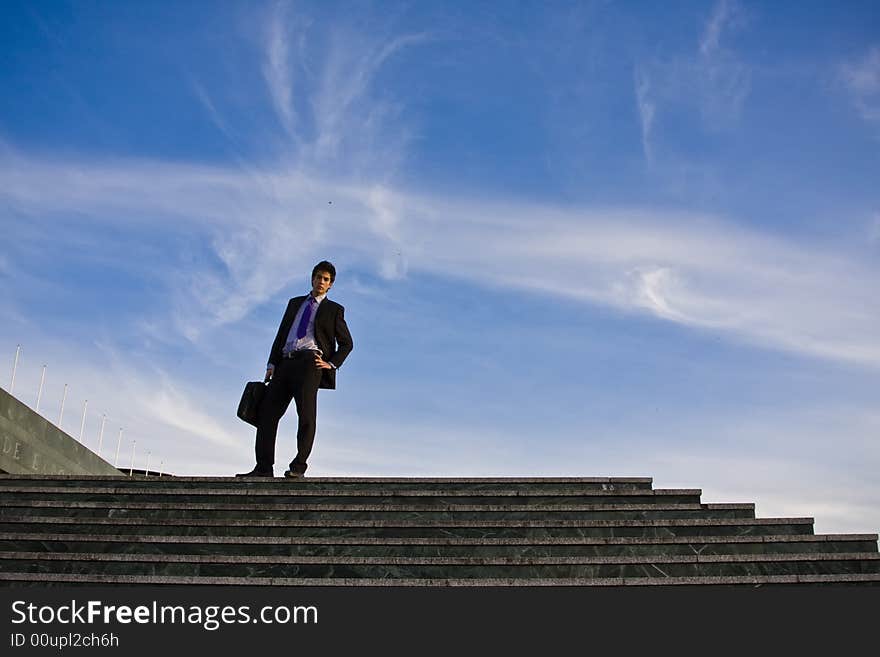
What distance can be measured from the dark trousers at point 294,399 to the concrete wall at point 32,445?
4126 mm

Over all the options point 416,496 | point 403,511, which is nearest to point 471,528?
point 403,511

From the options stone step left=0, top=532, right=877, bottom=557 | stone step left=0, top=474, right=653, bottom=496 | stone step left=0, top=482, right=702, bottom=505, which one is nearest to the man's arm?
stone step left=0, top=474, right=653, bottom=496

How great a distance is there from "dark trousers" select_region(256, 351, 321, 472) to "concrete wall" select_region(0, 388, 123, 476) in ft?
13.5

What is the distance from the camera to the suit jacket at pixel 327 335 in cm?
930

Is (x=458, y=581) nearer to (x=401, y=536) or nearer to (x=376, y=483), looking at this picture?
(x=401, y=536)

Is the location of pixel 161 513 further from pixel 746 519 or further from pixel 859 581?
pixel 859 581

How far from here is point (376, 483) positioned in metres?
8.45

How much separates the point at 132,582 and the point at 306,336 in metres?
3.34

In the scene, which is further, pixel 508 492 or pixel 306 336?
pixel 306 336

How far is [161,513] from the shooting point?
787 centimetres

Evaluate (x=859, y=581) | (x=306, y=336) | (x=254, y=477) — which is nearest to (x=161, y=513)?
(x=254, y=477)

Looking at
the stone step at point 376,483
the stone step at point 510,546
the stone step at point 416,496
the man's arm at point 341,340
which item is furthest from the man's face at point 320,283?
the stone step at point 510,546

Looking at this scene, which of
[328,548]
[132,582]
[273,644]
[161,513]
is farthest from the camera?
[161,513]

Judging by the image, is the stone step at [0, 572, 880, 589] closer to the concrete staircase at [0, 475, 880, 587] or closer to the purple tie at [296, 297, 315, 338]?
the concrete staircase at [0, 475, 880, 587]
